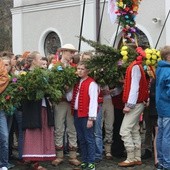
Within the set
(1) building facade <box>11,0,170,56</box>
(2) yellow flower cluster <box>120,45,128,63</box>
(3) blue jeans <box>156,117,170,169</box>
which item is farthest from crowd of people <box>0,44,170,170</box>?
(1) building facade <box>11,0,170,56</box>

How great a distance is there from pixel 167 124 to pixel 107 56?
4.74 ft

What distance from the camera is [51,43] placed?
61.6 ft

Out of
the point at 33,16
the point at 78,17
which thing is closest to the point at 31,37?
the point at 33,16

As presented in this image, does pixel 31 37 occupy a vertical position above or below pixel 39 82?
above

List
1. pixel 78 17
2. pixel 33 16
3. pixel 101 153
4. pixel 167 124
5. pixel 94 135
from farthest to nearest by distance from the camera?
pixel 33 16
pixel 78 17
pixel 101 153
pixel 94 135
pixel 167 124

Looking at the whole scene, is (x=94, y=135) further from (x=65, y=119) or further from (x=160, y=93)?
(x=160, y=93)

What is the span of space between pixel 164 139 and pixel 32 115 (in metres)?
1.87

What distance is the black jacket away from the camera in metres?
6.56

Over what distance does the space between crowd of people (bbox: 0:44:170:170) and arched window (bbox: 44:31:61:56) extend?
11022 millimetres

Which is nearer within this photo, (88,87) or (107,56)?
(88,87)

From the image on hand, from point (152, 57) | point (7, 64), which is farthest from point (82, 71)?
point (7, 64)

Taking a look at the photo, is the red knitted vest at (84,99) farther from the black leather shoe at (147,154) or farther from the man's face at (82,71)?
the black leather shoe at (147,154)

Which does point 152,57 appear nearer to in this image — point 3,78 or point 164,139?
point 164,139

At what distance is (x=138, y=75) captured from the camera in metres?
6.85
